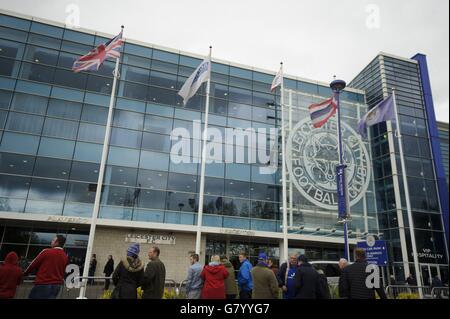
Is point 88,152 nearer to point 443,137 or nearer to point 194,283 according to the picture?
point 194,283

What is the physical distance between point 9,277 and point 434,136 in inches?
1348

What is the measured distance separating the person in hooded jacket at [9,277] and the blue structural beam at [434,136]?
102 feet

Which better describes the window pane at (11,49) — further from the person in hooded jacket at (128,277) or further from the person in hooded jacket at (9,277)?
the person in hooded jacket at (128,277)

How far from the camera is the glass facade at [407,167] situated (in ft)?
88.3

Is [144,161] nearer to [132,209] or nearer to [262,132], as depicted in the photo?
[132,209]

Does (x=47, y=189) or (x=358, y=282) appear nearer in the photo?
(x=358, y=282)

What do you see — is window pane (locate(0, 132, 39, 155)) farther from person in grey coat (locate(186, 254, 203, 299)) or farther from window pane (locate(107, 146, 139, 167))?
person in grey coat (locate(186, 254, 203, 299))

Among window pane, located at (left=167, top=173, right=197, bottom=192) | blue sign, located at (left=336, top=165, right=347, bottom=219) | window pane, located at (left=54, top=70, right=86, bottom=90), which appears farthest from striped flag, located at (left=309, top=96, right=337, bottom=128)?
window pane, located at (left=54, top=70, right=86, bottom=90)

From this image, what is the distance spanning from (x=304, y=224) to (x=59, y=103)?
2023cm

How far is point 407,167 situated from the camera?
95.2 ft

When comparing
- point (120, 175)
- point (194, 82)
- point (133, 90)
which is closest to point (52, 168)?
point (120, 175)

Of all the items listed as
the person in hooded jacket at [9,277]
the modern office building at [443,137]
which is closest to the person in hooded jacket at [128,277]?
the person in hooded jacket at [9,277]

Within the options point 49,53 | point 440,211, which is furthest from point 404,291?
point 49,53
